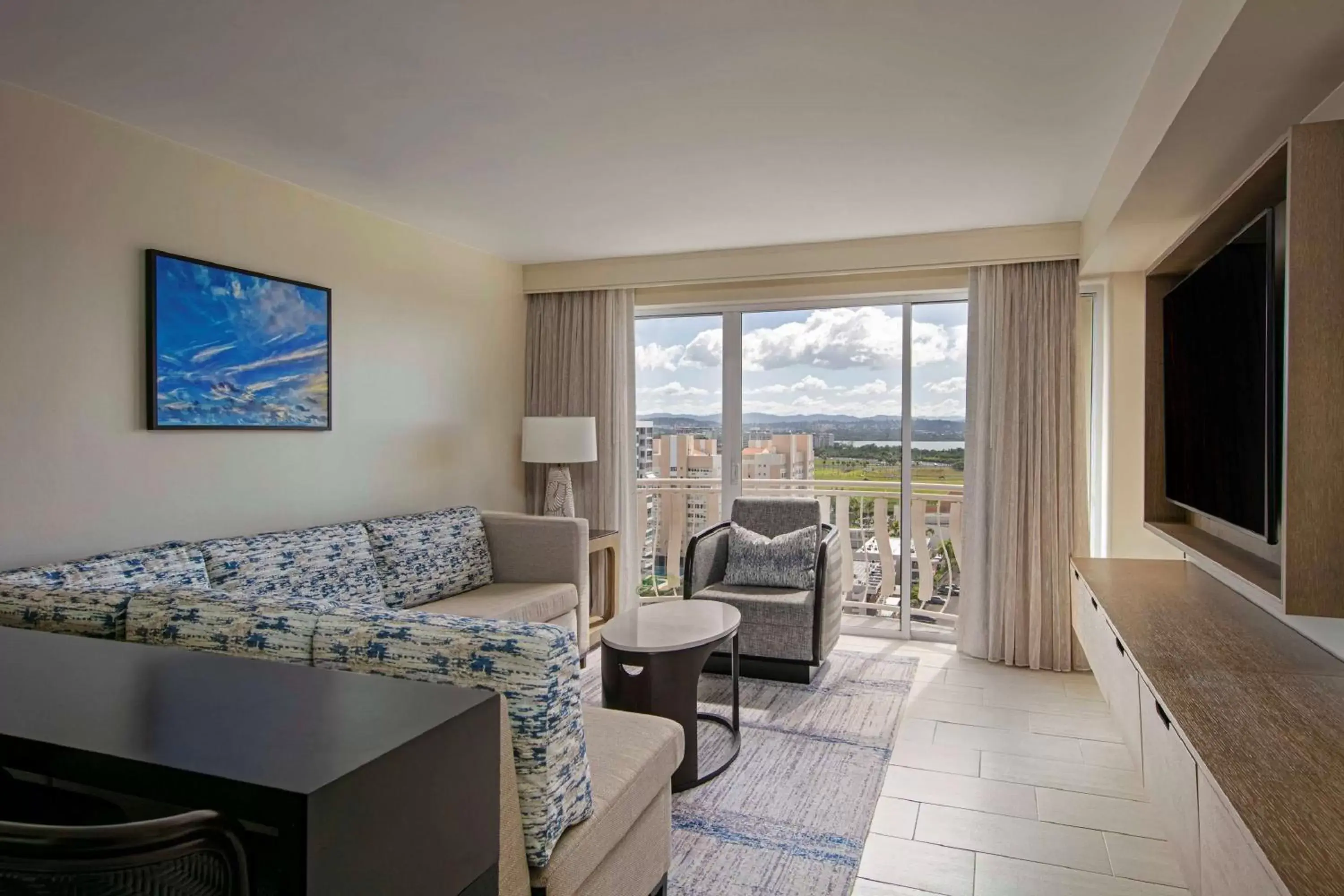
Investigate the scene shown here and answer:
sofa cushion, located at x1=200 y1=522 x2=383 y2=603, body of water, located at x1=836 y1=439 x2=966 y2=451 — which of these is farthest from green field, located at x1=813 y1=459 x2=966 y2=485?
sofa cushion, located at x1=200 y1=522 x2=383 y2=603

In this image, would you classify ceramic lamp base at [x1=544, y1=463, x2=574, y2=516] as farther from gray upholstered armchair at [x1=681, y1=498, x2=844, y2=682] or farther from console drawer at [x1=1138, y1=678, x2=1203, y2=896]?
console drawer at [x1=1138, y1=678, x2=1203, y2=896]

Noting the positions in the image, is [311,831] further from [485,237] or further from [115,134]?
[485,237]

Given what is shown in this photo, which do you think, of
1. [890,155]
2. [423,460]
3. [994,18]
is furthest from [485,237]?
[994,18]

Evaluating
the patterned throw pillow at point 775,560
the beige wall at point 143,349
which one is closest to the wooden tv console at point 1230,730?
the patterned throw pillow at point 775,560

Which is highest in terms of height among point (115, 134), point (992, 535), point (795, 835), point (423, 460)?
point (115, 134)

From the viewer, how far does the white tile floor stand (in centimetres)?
230

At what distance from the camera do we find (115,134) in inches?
112

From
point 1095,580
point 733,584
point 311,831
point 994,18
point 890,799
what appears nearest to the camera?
point 311,831

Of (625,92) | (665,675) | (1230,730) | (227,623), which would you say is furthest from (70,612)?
(1230,730)

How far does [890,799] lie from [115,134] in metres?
3.66

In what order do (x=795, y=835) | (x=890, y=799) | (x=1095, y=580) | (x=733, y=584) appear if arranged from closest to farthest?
(x=795, y=835), (x=890, y=799), (x=1095, y=580), (x=733, y=584)

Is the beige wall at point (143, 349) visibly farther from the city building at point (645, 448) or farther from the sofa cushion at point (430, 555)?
the city building at point (645, 448)

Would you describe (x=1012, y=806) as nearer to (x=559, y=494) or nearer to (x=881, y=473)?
(x=881, y=473)

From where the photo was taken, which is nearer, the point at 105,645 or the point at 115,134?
the point at 105,645
